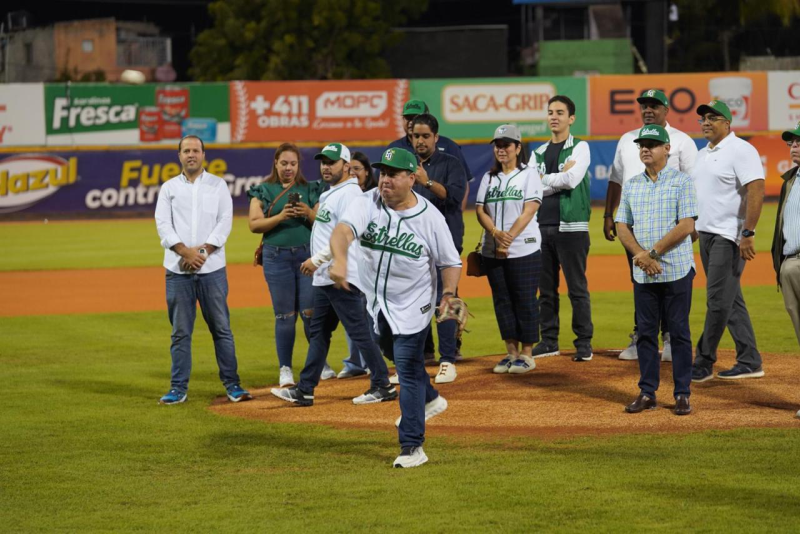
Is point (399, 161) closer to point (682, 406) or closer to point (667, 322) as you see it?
point (667, 322)

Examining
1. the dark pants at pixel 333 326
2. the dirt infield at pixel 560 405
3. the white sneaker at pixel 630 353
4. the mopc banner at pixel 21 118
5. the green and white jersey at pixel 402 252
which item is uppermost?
the mopc banner at pixel 21 118

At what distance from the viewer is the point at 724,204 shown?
338 inches

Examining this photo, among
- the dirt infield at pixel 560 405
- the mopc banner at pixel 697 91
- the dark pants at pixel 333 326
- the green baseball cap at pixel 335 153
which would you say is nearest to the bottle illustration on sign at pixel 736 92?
the mopc banner at pixel 697 91

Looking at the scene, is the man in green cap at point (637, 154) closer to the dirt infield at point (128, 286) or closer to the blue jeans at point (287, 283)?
the blue jeans at point (287, 283)

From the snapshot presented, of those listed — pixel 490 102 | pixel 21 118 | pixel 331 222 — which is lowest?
pixel 331 222

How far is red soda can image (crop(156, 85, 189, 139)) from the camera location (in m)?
32.7

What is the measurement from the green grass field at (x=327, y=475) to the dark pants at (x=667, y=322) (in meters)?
0.68

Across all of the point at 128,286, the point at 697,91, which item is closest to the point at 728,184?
the point at 128,286

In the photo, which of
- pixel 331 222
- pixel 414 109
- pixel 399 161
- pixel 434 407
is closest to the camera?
A: pixel 399 161

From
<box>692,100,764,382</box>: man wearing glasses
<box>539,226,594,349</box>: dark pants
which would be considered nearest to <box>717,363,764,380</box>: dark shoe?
<box>692,100,764,382</box>: man wearing glasses

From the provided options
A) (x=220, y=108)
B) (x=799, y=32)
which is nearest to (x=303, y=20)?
(x=220, y=108)

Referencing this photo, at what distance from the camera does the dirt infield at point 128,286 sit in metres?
15.6

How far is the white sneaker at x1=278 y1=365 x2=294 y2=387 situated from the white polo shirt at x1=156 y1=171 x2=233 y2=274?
1.13 metres

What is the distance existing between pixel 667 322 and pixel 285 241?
3216 mm
